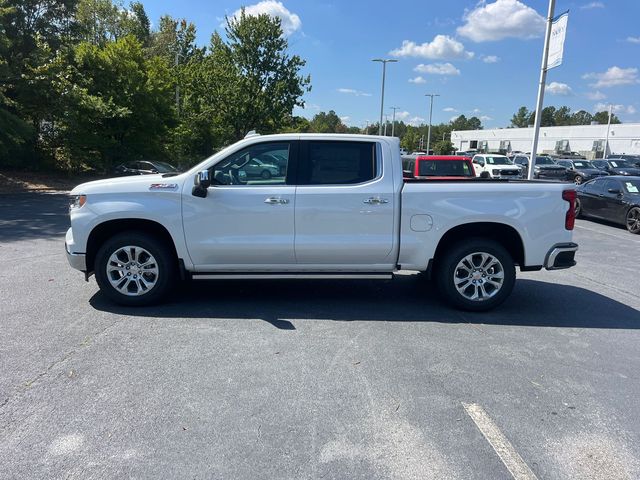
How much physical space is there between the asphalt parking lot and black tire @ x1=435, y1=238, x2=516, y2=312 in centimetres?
18

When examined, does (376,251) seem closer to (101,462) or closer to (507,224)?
(507,224)

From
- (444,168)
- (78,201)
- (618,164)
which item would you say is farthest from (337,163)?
(618,164)

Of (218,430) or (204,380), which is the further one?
(204,380)

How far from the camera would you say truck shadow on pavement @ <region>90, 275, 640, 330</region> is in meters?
5.49

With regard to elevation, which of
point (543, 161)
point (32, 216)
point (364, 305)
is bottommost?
point (32, 216)

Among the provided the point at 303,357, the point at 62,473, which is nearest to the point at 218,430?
the point at 62,473

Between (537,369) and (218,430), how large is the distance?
2748 mm

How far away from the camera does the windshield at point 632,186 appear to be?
14328mm

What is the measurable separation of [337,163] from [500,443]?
3414 mm

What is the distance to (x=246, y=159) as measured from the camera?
554 centimetres

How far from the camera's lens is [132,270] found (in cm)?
556

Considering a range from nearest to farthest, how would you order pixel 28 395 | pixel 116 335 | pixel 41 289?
pixel 28 395 < pixel 116 335 < pixel 41 289

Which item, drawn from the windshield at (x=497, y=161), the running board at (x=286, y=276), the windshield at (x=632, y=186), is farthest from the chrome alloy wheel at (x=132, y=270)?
the windshield at (x=497, y=161)

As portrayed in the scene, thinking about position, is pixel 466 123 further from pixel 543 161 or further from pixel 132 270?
pixel 132 270
